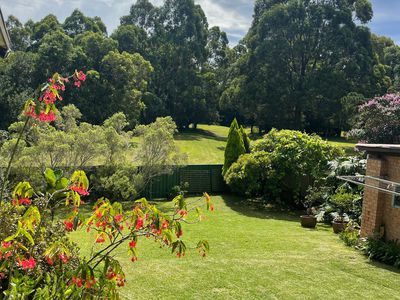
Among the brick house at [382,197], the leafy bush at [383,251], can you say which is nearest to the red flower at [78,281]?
the leafy bush at [383,251]

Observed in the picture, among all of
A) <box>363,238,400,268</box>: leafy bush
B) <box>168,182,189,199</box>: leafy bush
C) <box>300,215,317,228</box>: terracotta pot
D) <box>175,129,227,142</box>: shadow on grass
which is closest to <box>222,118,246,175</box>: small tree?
<box>168,182,189,199</box>: leafy bush

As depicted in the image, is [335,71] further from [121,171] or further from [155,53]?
[121,171]

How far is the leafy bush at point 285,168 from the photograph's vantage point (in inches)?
576

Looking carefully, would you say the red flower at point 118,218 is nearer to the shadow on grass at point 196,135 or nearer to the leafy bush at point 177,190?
the leafy bush at point 177,190

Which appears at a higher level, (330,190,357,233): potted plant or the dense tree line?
the dense tree line

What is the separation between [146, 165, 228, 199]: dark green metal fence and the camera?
16.8 m

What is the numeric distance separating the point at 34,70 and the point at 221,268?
2753cm

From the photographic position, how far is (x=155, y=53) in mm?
39812

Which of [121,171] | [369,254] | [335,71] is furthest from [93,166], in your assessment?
[335,71]

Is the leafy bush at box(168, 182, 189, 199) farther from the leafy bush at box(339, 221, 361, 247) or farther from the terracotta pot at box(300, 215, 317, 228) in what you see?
the leafy bush at box(339, 221, 361, 247)

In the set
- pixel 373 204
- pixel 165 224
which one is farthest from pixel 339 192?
pixel 165 224

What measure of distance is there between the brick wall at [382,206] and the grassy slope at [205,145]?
14858 mm

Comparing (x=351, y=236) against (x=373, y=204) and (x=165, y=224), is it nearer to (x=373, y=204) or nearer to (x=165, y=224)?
(x=373, y=204)

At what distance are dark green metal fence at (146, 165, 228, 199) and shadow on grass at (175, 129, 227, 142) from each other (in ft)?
51.2
